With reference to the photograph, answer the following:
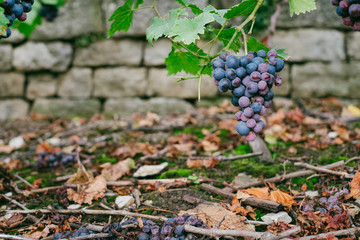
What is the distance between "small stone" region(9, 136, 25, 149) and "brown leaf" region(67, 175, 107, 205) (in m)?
1.64

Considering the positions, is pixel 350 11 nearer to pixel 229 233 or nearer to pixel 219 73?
pixel 219 73

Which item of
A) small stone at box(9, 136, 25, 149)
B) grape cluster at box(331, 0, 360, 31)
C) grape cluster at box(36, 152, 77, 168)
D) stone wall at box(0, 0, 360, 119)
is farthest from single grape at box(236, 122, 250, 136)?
stone wall at box(0, 0, 360, 119)

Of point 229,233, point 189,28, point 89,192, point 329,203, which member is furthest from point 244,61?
point 89,192

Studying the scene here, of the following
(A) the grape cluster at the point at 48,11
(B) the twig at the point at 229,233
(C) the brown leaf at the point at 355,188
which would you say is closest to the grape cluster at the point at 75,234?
(B) the twig at the point at 229,233

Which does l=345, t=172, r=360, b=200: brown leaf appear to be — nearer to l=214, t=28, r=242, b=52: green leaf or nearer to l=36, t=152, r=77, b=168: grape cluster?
l=214, t=28, r=242, b=52: green leaf

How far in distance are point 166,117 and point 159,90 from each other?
1.48 feet

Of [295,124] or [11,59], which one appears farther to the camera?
[11,59]

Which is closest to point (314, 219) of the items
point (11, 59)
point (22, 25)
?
point (22, 25)

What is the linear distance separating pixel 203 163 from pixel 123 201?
0.68 meters

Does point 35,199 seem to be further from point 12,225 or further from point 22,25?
point 22,25

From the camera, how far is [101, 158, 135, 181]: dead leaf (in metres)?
2.14

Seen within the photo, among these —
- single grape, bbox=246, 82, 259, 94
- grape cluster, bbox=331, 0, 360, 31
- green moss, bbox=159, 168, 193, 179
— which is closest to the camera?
grape cluster, bbox=331, 0, 360, 31

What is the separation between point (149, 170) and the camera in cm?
218

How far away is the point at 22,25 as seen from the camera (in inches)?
95.7
